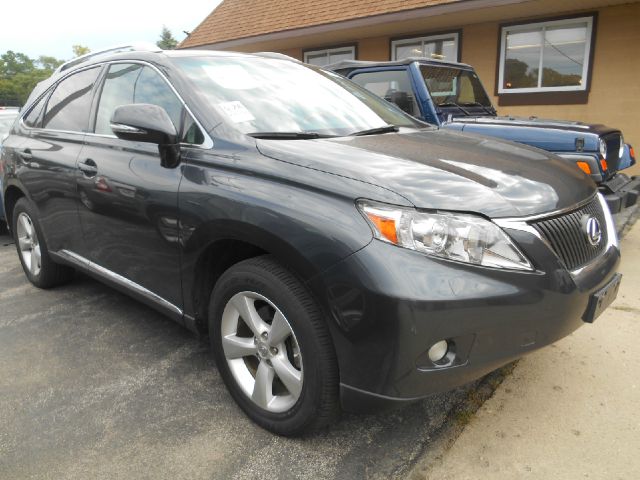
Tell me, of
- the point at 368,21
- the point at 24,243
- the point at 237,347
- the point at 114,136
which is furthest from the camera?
the point at 368,21

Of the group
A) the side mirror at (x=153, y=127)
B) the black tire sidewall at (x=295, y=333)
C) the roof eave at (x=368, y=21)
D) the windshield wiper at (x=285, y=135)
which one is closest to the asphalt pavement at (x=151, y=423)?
the black tire sidewall at (x=295, y=333)

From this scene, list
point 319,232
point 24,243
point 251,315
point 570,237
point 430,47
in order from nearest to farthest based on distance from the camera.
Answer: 1. point 319,232
2. point 570,237
3. point 251,315
4. point 24,243
5. point 430,47

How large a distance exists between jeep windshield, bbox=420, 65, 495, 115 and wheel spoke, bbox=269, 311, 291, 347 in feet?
13.0

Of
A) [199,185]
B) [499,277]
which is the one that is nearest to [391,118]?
[199,185]

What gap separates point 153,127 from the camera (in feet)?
7.64

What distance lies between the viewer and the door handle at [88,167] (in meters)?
2.95

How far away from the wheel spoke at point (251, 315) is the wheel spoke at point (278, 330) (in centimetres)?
7

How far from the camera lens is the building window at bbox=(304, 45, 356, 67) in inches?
458

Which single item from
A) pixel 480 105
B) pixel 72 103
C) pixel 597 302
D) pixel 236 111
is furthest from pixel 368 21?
pixel 597 302

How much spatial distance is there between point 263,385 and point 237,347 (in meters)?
0.21

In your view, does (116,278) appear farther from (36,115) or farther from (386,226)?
(386,226)

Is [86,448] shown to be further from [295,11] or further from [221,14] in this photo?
[221,14]

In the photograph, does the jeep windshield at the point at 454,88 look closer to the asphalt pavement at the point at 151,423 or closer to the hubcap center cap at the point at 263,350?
the asphalt pavement at the point at 151,423

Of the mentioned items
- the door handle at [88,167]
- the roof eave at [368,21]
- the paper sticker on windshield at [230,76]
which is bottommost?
the door handle at [88,167]
